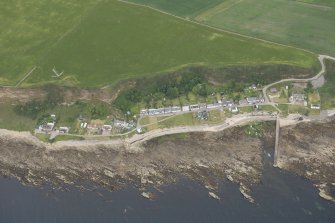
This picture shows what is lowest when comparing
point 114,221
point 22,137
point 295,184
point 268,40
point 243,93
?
point 114,221

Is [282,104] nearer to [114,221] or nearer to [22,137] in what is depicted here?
[114,221]

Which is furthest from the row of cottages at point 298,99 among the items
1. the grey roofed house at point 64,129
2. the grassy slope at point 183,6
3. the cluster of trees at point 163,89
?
the grey roofed house at point 64,129

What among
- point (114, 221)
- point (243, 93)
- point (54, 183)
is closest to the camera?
point (114, 221)

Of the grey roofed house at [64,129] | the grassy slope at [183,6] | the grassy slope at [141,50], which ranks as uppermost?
the grassy slope at [183,6]

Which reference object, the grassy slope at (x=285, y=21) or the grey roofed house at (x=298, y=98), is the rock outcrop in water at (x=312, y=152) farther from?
the grassy slope at (x=285, y=21)

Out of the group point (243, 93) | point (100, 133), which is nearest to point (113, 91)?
point (100, 133)

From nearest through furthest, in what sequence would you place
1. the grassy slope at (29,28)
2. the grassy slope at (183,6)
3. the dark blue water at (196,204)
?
the dark blue water at (196,204) < the grassy slope at (29,28) < the grassy slope at (183,6)
